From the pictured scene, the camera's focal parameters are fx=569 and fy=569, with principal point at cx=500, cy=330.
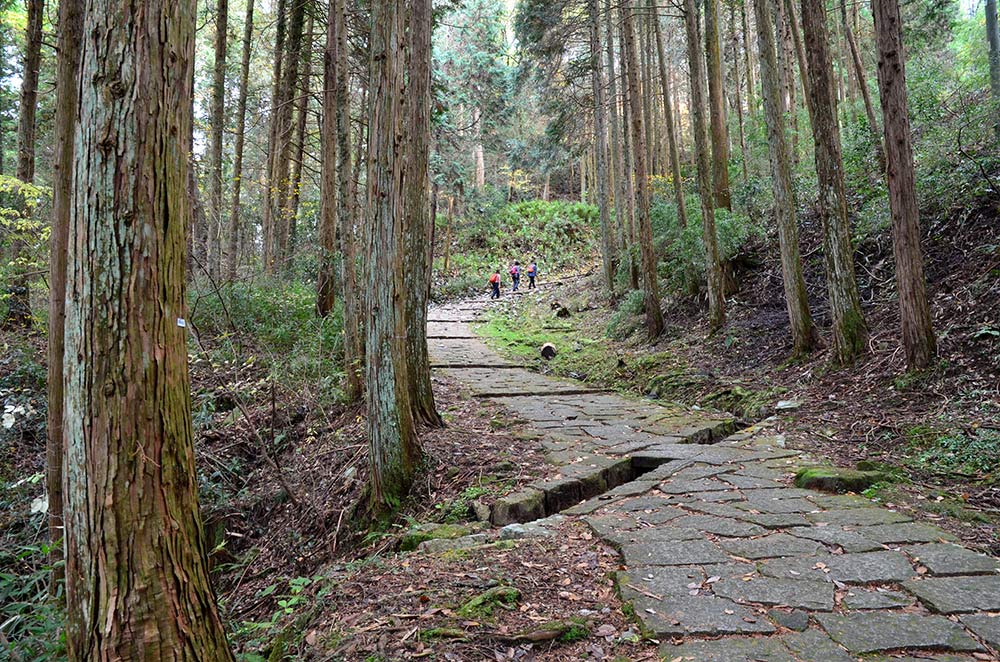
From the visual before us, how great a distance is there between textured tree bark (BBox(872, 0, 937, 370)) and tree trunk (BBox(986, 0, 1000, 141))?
13.3 feet

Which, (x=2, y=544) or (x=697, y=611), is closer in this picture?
(x=697, y=611)

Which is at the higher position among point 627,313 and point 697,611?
point 627,313

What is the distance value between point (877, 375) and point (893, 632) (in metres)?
4.43

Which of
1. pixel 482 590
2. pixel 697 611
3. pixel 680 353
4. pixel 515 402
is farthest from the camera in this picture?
pixel 680 353

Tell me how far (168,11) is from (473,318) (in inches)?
694

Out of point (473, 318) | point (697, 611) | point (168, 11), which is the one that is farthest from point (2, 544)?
point (473, 318)

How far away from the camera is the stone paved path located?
247 cm

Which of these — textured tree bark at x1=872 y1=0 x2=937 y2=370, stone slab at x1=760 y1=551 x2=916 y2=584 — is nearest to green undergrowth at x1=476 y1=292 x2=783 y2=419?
textured tree bark at x1=872 y1=0 x2=937 y2=370

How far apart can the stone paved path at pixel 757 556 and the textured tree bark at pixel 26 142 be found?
8485 mm

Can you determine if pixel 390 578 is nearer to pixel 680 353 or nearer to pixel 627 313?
pixel 680 353

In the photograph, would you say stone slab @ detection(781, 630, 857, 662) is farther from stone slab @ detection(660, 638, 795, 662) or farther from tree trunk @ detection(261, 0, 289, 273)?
tree trunk @ detection(261, 0, 289, 273)

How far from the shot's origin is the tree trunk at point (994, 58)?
8930mm

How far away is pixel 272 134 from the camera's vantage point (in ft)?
44.7

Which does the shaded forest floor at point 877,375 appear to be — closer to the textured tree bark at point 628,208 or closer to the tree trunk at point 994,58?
the textured tree bark at point 628,208
